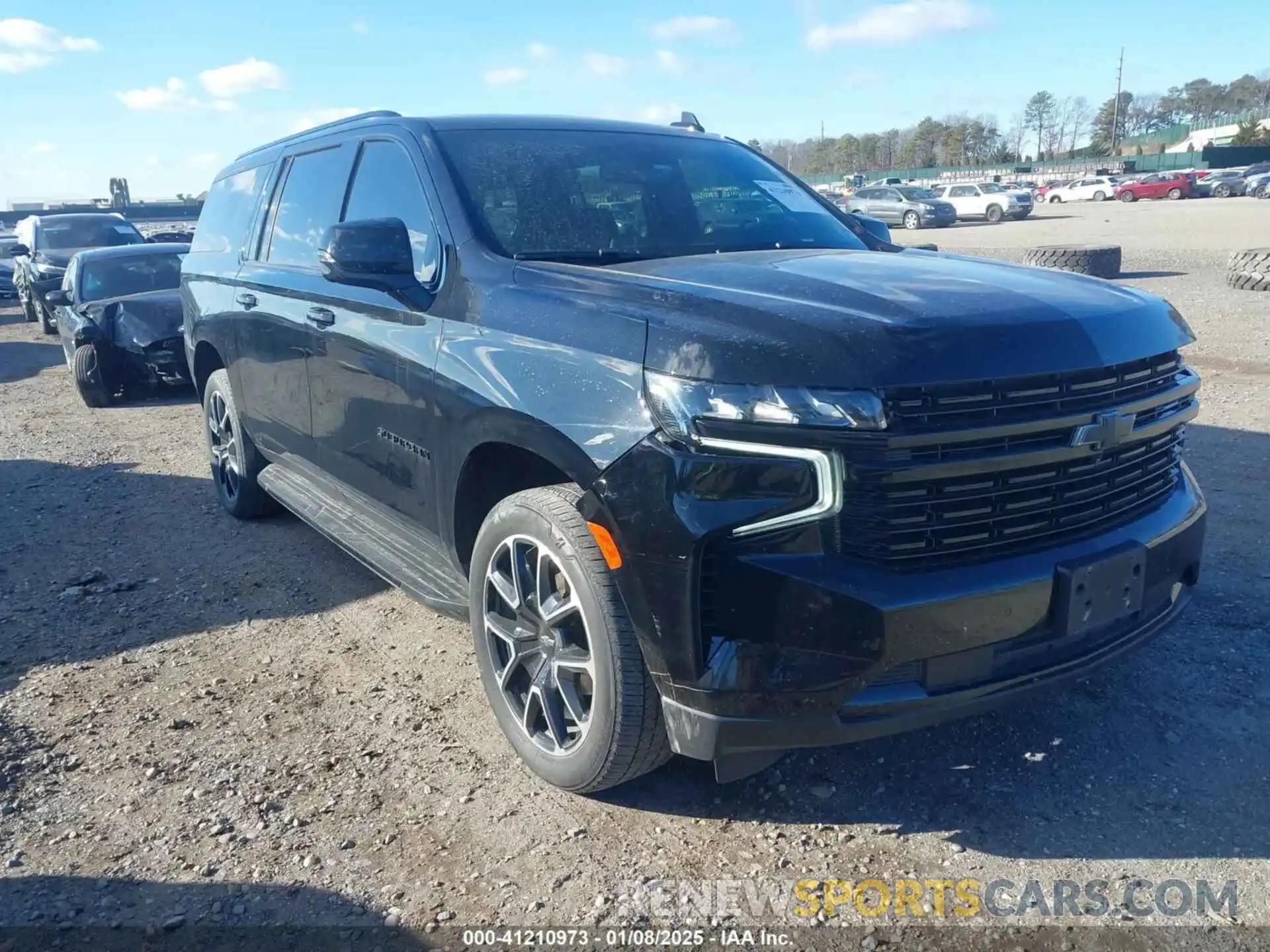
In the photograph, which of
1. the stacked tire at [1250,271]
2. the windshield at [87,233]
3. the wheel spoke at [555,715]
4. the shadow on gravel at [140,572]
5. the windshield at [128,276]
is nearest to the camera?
the wheel spoke at [555,715]

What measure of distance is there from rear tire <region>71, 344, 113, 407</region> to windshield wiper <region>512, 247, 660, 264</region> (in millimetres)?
8098

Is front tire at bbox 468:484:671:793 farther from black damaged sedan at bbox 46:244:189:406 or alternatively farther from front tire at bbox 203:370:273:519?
black damaged sedan at bbox 46:244:189:406

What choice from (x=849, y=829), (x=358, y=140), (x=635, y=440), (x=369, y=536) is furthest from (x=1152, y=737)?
(x=358, y=140)

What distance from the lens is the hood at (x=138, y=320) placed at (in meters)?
9.86

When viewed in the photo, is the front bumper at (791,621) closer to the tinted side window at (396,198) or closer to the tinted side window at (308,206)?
the tinted side window at (396,198)

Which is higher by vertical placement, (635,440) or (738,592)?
(635,440)

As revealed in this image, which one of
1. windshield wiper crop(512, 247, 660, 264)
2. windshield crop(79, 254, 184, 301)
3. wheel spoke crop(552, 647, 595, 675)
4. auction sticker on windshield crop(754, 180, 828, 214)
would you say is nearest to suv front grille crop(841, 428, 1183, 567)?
wheel spoke crop(552, 647, 595, 675)

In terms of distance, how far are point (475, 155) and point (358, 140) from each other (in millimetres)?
765

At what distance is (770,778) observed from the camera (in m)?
3.07

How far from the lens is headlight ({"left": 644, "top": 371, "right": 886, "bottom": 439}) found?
91.0 inches

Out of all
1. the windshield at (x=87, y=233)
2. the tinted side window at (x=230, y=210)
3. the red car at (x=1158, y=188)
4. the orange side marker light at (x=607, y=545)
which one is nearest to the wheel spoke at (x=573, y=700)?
the orange side marker light at (x=607, y=545)

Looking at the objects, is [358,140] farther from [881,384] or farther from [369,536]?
[881,384]

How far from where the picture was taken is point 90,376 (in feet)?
32.1

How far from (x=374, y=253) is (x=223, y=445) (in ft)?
10.2
